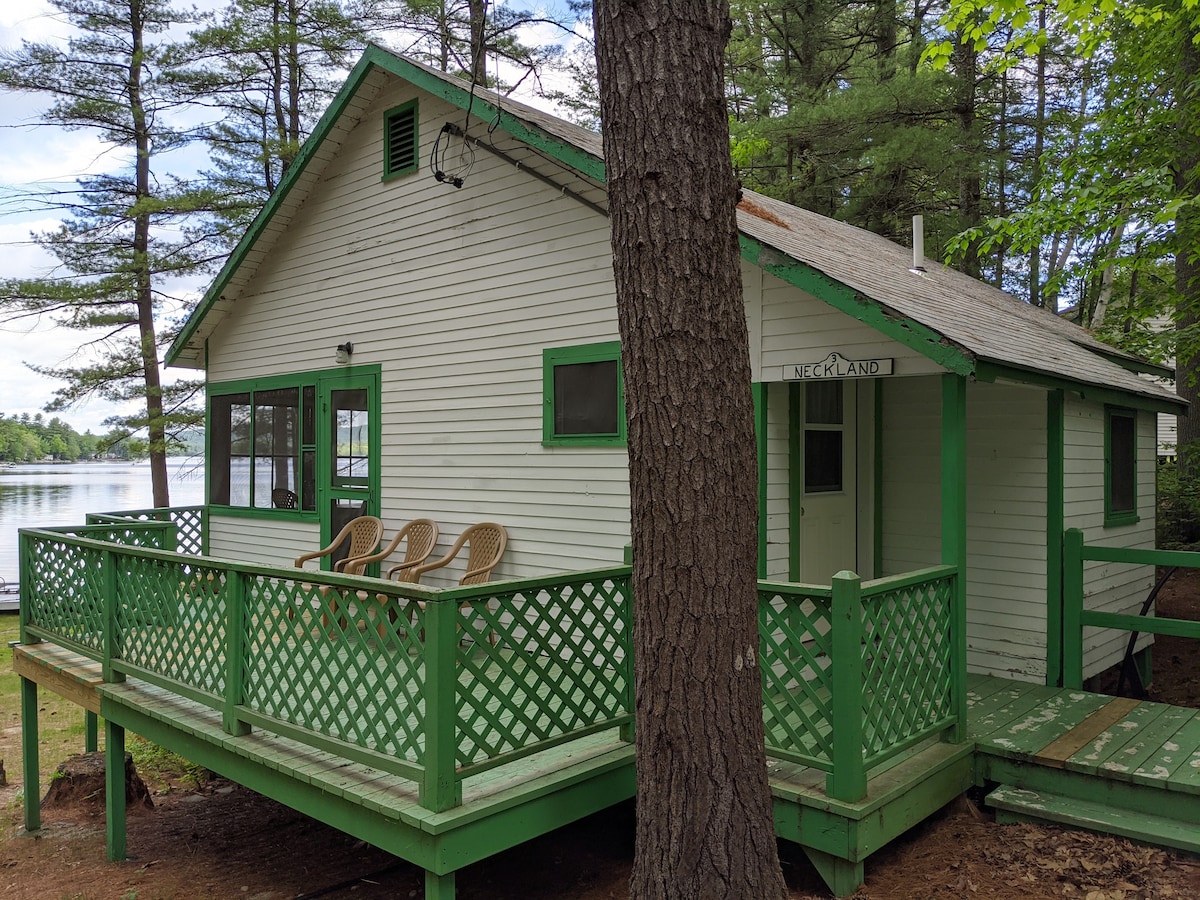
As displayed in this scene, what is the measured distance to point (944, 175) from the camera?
14.4 meters

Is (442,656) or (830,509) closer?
(442,656)

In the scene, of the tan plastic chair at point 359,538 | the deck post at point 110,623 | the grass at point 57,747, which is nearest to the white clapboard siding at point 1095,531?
the tan plastic chair at point 359,538

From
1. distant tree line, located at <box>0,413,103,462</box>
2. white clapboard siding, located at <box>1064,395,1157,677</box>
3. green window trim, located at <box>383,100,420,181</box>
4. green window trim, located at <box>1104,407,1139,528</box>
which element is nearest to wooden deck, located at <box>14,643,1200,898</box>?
white clapboard siding, located at <box>1064,395,1157,677</box>

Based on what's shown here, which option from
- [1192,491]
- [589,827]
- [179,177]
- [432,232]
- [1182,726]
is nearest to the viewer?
[1182,726]

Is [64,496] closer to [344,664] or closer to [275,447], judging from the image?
[275,447]

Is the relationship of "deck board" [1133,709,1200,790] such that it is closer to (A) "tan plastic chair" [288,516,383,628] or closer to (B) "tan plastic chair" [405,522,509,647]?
(B) "tan plastic chair" [405,522,509,647]

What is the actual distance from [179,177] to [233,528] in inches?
405

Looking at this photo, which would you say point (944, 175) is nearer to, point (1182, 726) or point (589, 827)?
point (1182, 726)

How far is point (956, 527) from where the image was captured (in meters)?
4.66

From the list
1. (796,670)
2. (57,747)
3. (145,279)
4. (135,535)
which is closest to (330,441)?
(135,535)

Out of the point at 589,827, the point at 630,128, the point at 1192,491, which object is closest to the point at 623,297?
the point at 630,128

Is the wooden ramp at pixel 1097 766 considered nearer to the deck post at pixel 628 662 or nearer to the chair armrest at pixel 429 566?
the deck post at pixel 628 662

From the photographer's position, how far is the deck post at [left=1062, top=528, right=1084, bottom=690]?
5883mm

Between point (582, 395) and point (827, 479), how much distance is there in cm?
195
